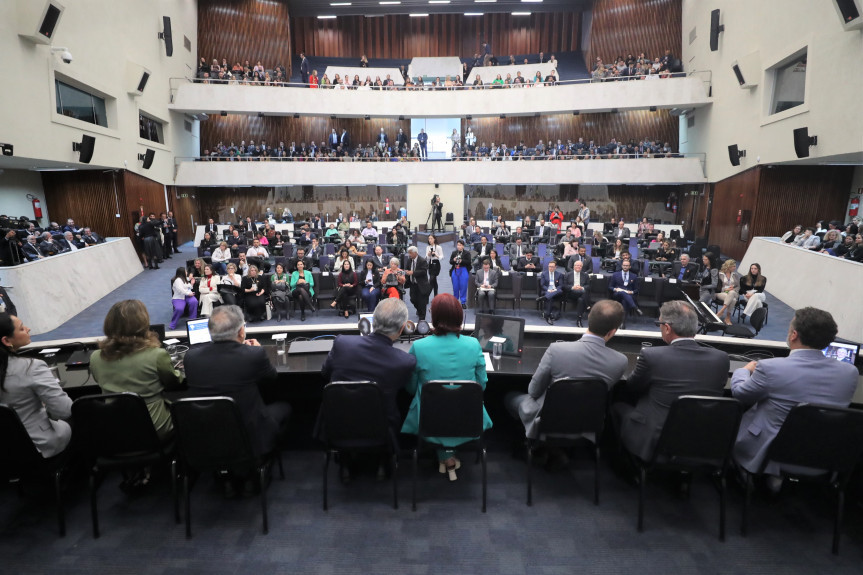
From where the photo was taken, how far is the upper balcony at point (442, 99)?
647 inches

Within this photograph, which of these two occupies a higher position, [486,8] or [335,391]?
[486,8]

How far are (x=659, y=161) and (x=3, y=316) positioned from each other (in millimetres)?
18450

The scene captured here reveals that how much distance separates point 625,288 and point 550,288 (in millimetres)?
1217

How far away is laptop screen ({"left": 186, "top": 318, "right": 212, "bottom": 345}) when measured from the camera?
3.86m

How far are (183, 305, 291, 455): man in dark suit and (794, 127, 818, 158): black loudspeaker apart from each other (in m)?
12.1

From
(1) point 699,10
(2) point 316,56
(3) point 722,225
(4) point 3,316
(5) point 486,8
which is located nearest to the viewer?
(4) point 3,316

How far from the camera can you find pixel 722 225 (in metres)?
14.8

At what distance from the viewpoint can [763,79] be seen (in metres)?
12.3

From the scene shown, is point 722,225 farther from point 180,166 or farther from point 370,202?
point 180,166

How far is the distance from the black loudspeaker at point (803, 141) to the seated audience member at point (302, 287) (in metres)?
10.6

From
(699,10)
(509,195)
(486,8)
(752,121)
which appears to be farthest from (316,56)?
(752,121)

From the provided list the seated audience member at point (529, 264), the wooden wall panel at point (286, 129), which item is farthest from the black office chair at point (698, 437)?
the wooden wall panel at point (286, 129)

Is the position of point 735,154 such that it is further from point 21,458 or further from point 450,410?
point 21,458

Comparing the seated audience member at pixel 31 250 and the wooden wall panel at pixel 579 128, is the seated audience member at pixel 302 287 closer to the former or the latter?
the seated audience member at pixel 31 250
